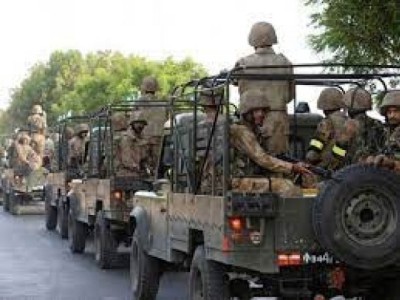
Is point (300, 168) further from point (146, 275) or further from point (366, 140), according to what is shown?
point (146, 275)

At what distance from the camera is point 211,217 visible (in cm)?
758

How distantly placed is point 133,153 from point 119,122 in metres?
1.37

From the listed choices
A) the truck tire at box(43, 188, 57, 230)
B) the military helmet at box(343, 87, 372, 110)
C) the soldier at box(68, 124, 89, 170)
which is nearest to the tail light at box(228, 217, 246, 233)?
the military helmet at box(343, 87, 372, 110)

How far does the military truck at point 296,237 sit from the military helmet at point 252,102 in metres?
0.18

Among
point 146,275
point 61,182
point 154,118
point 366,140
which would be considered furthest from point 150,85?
point 366,140

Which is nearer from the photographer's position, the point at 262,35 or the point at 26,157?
the point at 262,35

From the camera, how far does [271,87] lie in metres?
9.12

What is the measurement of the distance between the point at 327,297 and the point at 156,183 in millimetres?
2987

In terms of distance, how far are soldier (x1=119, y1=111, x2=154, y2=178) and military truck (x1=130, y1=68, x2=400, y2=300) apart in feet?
19.3

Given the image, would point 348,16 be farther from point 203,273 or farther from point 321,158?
point 203,273

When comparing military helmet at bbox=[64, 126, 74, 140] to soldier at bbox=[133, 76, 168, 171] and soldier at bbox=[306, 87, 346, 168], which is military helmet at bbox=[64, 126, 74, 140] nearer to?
soldier at bbox=[133, 76, 168, 171]

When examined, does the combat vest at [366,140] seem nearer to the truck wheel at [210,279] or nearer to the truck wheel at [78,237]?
the truck wheel at [210,279]

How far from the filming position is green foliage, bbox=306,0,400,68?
16.4m

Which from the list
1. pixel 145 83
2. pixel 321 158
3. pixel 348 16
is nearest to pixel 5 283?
pixel 145 83
